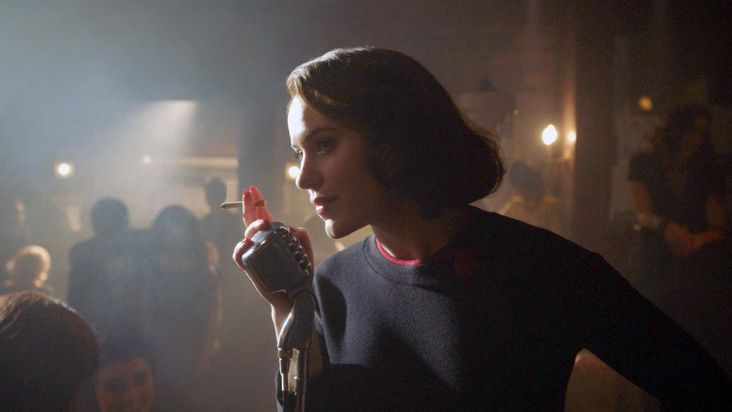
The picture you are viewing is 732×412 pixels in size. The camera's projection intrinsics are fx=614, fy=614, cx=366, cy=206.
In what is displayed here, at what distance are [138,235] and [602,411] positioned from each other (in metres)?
1.57

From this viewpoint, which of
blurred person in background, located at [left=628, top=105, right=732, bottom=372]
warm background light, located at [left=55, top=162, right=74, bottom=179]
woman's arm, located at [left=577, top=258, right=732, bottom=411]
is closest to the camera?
woman's arm, located at [left=577, top=258, right=732, bottom=411]

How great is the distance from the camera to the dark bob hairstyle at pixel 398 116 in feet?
2.84

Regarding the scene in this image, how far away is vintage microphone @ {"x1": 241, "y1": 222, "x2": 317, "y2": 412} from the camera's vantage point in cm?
80

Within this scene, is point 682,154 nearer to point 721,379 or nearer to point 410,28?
point 410,28

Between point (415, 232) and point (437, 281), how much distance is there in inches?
3.3

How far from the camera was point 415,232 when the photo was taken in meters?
0.90

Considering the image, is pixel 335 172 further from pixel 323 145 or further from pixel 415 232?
pixel 415 232

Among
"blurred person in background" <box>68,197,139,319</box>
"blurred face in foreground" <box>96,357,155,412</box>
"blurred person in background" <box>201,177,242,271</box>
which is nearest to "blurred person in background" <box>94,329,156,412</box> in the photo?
"blurred face in foreground" <box>96,357,155,412</box>

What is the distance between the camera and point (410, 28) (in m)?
2.16

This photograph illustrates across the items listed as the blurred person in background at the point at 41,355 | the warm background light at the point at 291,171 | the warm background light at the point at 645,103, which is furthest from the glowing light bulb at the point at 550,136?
the blurred person in background at the point at 41,355

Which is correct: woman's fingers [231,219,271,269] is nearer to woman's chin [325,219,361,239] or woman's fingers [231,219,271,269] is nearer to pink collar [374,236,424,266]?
woman's chin [325,219,361,239]

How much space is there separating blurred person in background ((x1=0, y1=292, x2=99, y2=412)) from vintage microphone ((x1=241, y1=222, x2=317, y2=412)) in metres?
0.35

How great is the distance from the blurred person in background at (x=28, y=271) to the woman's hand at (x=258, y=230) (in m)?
1.48

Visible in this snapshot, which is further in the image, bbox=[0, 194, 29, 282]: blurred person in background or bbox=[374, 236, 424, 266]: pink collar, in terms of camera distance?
bbox=[0, 194, 29, 282]: blurred person in background
